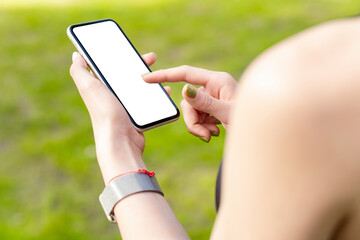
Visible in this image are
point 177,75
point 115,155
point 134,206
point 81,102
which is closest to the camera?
point 134,206

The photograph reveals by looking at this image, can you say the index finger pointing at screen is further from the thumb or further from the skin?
the skin

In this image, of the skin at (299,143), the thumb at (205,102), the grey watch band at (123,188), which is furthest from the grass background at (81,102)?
the skin at (299,143)

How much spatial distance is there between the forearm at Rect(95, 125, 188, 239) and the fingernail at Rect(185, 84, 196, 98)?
0.27 metres

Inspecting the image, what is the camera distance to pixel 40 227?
113 inches

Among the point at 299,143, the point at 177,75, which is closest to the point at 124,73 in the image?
the point at 177,75

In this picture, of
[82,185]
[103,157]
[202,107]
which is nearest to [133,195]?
[103,157]

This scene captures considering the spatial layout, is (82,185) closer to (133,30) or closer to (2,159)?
(2,159)

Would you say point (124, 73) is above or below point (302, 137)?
below

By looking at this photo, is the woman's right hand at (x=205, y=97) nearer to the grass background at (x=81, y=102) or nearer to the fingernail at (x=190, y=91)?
the fingernail at (x=190, y=91)

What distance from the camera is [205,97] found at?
1.69m

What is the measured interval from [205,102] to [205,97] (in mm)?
18

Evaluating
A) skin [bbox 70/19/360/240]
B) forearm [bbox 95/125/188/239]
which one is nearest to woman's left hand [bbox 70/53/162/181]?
forearm [bbox 95/125/188/239]

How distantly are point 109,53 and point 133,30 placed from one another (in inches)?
125

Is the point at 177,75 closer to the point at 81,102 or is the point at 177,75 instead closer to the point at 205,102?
the point at 205,102
